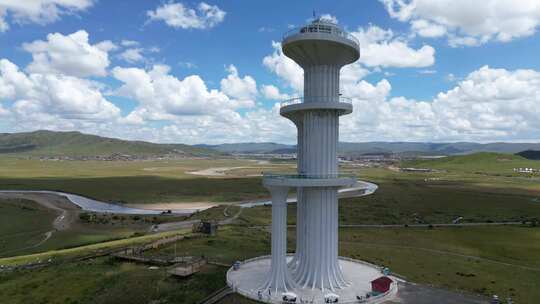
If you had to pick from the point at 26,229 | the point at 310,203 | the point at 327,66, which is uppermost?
the point at 327,66

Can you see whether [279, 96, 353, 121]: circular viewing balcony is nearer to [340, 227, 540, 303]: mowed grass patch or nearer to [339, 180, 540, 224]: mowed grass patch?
[340, 227, 540, 303]: mowed grass patch

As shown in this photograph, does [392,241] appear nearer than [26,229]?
Yes

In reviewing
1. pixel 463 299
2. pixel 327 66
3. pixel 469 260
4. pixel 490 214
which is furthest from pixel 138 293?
pixel 490 214

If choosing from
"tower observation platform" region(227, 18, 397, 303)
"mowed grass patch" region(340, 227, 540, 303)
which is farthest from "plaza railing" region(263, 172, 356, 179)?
"mowed grass patch" region(340, 227, 540, 303)

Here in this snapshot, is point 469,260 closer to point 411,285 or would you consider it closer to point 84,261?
point 411,285

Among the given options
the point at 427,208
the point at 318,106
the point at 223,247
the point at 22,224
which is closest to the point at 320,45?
the point at 318,106

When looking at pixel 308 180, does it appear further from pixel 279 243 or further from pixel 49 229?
pixel 49 229
